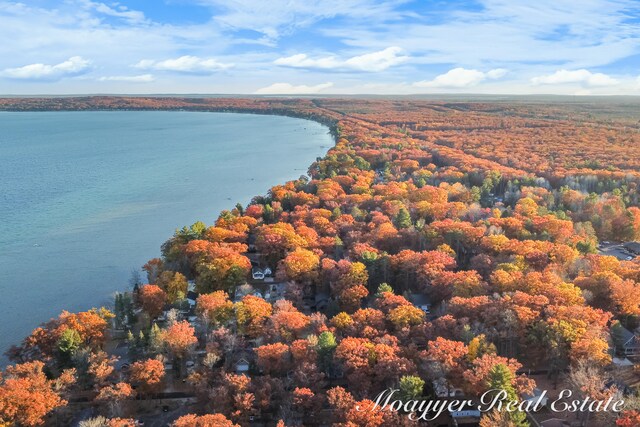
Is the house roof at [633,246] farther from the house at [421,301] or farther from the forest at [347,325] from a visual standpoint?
the house at [421,301]

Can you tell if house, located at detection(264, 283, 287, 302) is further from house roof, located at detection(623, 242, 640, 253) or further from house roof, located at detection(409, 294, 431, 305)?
house roof, located at detection(623, 242, 640, 253)

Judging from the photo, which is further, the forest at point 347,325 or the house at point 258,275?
the house at point 258,275

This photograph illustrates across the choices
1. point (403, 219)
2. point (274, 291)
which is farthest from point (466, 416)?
point (403, 219)

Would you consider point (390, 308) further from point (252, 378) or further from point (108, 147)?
point (108, 147)

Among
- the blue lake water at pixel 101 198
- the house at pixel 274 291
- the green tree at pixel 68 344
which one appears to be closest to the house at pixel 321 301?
the house at pixel 274 291

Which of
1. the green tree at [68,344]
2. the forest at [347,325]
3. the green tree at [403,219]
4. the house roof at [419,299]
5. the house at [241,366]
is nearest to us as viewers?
the forest at [347,325]

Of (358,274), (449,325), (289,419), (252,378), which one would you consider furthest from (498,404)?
(358,274)
